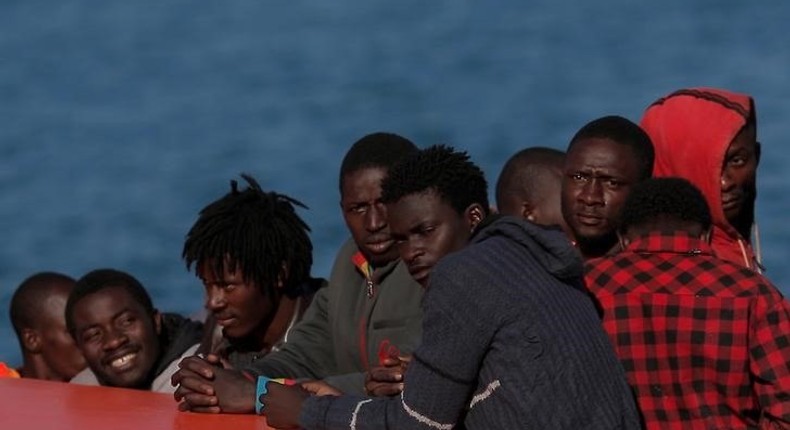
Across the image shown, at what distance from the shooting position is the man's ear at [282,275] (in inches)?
231

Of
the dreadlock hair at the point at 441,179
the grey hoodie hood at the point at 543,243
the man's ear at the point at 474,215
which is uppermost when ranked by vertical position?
the dreadlock hair at the point at 441,179

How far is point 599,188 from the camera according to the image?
534cm

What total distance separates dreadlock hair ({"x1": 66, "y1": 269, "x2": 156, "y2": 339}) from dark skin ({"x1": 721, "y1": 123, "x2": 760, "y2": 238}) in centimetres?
184

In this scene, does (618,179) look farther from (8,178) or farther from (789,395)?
(8,178)

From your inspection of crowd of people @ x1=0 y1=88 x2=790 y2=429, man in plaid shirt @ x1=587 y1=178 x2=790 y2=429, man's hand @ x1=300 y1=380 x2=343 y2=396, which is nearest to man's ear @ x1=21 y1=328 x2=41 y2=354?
crowd of people @ x1=0 y1=88 x2=790 y2=429

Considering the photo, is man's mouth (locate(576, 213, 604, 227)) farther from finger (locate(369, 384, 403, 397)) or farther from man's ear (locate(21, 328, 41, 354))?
man's ear (locate(21, 328, 41, 354))

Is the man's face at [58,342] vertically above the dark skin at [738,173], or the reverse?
the dark skin at [738,173]

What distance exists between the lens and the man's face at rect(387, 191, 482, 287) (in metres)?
4.69

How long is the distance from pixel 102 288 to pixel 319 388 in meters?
1.32

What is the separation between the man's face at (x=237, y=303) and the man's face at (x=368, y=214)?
1.16 ft

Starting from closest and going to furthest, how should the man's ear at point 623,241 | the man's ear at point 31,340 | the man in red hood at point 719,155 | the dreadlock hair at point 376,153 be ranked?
the man's ear at point 623,241 → the man in red hood at point 719,155 → the dreadlock hair at point 376,153 → the man's ear at point 31,340

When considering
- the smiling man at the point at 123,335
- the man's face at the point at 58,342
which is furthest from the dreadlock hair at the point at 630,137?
the man's face at the point at 58,342

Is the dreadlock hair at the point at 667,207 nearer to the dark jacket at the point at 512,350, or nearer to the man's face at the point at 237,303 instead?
the dark jacket at the point at 512,350

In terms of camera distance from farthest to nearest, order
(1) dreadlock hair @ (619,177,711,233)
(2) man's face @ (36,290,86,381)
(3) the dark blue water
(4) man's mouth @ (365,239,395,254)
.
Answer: (3) the dark blue water → (2) man's face @ (36,290,86,381) → (4) man's mouth @ (365,239,395,254) → (1) dreadlock hair @ (619,177,711,233)
